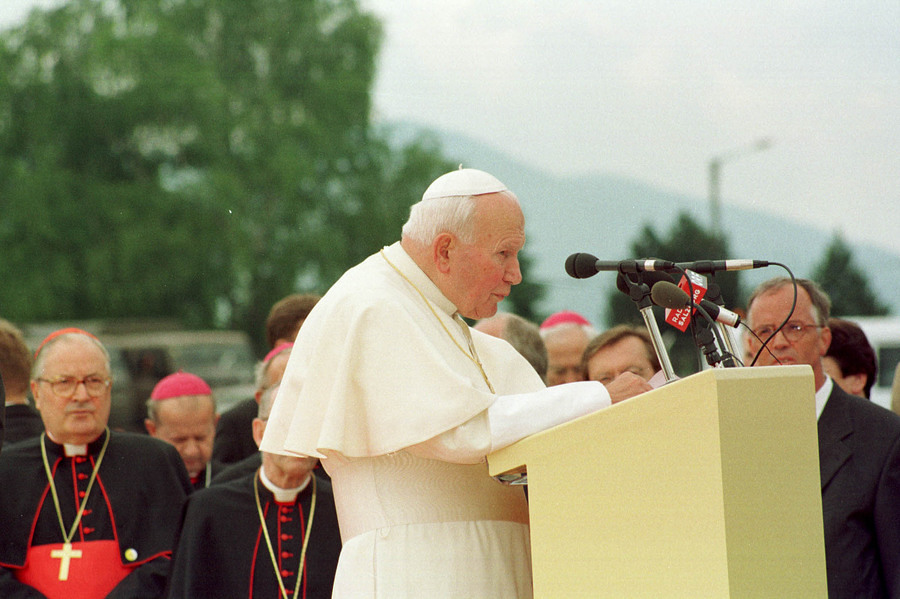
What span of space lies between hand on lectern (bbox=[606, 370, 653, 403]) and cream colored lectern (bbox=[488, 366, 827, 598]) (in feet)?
0.77

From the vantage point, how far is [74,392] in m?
4.38

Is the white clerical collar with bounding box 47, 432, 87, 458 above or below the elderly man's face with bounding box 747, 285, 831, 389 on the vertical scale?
below

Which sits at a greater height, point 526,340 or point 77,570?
point 526,340

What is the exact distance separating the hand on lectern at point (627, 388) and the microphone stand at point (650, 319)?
60mm

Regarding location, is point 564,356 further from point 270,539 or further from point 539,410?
point 539,410

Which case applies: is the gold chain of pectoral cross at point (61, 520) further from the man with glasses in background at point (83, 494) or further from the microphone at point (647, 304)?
the microphone at point (647, 304)

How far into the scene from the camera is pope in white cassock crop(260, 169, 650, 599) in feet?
8.45

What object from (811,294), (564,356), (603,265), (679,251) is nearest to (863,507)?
(811,294)

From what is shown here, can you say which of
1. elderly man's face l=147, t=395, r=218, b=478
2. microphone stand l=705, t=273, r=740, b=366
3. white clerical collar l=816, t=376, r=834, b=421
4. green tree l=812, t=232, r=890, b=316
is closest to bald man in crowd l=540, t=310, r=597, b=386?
elderly man's face l=147, t=395, r=218, b=478

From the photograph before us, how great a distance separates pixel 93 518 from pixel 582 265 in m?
2.49

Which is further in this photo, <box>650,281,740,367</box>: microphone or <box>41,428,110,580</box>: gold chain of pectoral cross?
<box>41,428,110,580</box>: gold chain of pectoral cross

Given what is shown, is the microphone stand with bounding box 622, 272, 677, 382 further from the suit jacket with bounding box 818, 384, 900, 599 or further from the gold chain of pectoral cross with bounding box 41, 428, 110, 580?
the gold chain of pectoral cross with bounding box 41, 428, 110, 580

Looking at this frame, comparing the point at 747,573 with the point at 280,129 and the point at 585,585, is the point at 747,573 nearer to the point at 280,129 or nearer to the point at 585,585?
the point at 585,585

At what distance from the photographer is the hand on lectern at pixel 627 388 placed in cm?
259
